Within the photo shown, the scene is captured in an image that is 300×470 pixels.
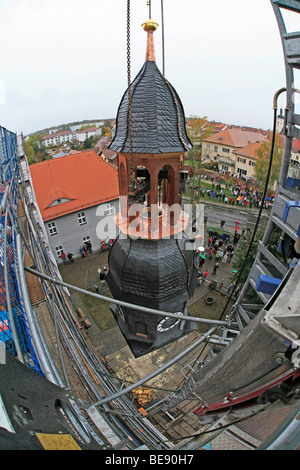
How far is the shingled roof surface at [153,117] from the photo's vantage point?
27.0 feet

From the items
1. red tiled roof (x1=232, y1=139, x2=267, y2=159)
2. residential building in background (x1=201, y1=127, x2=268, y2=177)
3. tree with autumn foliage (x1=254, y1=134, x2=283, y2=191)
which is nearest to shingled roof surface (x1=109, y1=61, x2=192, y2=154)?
tree with autumn foliage (x1=254, y1=134, x2=283, y2=191)

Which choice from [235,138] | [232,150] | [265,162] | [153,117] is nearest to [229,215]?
[265,162]

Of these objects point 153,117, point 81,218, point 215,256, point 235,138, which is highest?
point 235,138

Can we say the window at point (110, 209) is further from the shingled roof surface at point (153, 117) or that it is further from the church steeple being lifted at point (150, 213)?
the shingled roof surface at point (153, 117)

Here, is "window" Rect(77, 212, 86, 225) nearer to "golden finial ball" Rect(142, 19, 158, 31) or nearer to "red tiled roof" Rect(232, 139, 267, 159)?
"golden finial ball" Rect(142, 19, 158, 31)

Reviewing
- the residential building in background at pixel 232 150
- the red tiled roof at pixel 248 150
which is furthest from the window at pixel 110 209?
the red tiled roof at pixel 248 150

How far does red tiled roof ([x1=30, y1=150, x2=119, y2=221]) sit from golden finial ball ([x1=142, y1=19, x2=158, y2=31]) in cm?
1687

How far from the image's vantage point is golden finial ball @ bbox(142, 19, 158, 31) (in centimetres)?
829

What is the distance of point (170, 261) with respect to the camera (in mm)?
9562

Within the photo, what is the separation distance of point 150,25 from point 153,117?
283 centimetres

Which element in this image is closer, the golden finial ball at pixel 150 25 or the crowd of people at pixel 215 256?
the golden finial ball at pixel 150 25

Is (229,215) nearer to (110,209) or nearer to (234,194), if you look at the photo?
(234,194)

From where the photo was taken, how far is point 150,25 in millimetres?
8312
